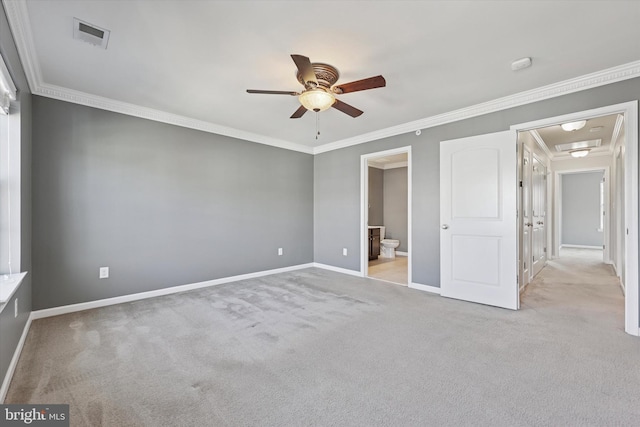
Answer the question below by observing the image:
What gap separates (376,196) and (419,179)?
12.4 feet

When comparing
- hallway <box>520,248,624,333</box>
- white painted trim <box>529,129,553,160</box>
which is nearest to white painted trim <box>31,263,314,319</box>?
hallway <box>520,248,624,333</box>

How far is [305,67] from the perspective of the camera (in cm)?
211

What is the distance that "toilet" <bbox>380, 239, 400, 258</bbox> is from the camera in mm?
7216

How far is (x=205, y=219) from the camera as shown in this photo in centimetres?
429

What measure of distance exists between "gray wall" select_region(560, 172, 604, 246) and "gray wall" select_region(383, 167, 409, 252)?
5.74 meters

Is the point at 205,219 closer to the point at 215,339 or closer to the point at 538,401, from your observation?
the point at 215,339

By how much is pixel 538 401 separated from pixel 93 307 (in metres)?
4.32

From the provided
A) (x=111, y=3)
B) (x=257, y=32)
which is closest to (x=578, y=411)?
(x=257, y=32)

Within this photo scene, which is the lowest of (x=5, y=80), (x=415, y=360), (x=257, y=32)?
(x=415, y=360)

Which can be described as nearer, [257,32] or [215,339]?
[257,32]

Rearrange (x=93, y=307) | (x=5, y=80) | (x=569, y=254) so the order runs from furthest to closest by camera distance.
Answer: (x=569, y=254) → (x=93, y=307) → (x=5, y=80)

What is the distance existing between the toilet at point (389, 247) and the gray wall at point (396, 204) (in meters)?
0.45

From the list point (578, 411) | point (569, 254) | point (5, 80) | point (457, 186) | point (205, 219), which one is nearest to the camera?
point (578, 411)

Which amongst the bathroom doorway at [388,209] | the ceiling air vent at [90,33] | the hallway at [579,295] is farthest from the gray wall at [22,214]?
the bathroom doorway at [388,209]
